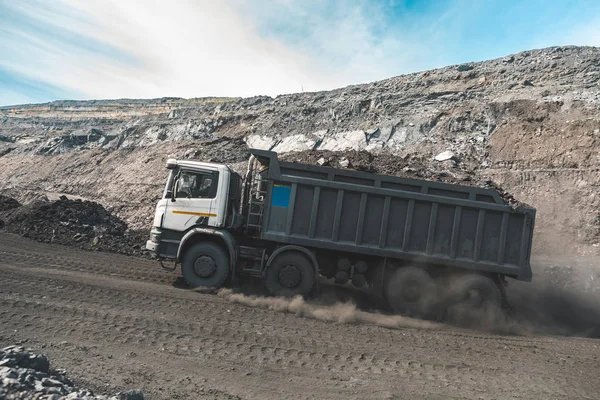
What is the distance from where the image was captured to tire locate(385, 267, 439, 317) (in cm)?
840

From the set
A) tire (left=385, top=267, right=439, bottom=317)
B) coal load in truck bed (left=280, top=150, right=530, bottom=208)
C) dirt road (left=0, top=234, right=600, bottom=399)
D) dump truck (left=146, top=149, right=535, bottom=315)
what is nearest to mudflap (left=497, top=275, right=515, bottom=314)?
dump truck (left=146, top=149, right=535, bottom=315)

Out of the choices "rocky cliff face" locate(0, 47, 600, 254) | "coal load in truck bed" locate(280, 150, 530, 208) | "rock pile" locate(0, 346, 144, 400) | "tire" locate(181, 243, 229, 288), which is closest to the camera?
"rock pile" locate(0, 346, 144, 400)

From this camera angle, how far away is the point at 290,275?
850cm

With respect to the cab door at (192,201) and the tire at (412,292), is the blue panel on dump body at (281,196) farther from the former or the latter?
the tire at (412,292)

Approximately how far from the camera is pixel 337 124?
25609mm

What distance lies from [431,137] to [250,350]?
18009 millimetres

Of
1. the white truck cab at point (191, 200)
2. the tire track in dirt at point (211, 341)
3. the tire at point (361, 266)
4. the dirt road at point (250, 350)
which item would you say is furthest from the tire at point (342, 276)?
the white truck cab at point (191, 200)

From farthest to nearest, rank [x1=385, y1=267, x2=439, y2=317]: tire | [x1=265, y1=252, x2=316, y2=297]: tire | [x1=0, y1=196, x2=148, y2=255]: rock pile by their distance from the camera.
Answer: [x1=0, y1=196, x2=148, y2=255]: rock pile
[x1=265, y1=252, x2=316, y2=297]: tire
[x1=385, y1=267, x2=439, y2=317]: tire

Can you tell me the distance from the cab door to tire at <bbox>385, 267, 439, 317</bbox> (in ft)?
13.1

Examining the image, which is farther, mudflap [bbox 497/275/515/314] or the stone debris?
the stone debris

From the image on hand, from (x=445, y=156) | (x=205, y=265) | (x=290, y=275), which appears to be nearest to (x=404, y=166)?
(x=445, y=156)

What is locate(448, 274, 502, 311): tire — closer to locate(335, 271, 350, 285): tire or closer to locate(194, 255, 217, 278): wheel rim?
locate(335, 271, 350, 285): tire

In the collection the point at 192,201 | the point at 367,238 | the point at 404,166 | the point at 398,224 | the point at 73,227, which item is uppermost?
the point at 404,166

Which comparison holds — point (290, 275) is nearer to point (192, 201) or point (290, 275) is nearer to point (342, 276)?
point (342, 276)
